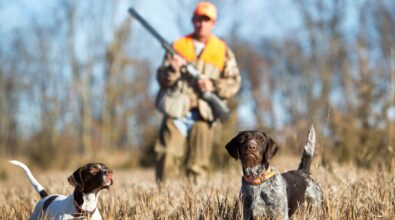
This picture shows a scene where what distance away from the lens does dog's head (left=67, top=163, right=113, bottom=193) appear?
4012mm

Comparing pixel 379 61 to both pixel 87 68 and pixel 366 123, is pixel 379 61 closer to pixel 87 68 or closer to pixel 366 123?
pixel 87 68

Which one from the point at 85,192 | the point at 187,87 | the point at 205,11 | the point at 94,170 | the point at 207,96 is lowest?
the point at 85,192

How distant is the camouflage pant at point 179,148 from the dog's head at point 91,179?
3964 millimetres

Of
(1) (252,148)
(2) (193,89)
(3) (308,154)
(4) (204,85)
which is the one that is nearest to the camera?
(1) (252,148)

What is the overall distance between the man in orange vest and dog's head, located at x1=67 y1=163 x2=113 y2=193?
12.3 feet

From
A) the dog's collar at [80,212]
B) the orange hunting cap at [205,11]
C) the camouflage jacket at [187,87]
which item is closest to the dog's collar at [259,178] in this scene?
the dog's collar at [80,212]

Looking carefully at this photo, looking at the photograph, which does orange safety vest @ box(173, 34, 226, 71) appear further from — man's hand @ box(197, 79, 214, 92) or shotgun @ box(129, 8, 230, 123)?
man's hand @ box(197, 79, 214, 92)

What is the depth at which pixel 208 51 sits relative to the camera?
7.99 meters

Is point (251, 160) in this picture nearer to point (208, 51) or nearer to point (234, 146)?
point (234, 146)

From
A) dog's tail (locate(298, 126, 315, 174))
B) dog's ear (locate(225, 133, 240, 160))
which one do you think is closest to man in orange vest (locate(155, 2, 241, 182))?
dog's tail (locate(298, 126, 315, 174))

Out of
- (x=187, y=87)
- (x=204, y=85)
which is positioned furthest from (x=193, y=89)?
(x=204, y=85)

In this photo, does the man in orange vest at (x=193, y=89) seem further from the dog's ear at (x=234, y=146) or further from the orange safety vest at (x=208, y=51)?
the dog's ear at (x=234, y=146)

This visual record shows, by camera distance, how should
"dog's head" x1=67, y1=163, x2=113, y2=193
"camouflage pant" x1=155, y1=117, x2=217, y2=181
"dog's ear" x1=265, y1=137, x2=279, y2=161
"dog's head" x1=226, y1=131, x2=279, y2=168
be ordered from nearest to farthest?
1. "dog's head" x1=67, y1=163, x2=113, y2=193
2. "dog's head" x1=226, y1=131, x2=279, y2=168
3. "dog's ear" x1=265, y1=137, x2=279, y2=161
4. "camouflage pant" x1=155, y1=117, x2=217, y2=181

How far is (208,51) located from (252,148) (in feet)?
13.0
